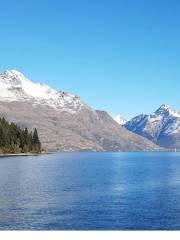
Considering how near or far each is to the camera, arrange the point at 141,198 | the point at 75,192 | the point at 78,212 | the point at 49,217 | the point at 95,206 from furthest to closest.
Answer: the point at 75,192
the point at 141,198
the point at 95,206
the point at 78,212
the point at 49,217

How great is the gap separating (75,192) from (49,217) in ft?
118

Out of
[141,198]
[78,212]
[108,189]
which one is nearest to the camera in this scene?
[78,212]

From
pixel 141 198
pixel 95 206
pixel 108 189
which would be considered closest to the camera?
pixel 95 206

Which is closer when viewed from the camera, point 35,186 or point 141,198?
point 141,198

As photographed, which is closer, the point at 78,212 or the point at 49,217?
the point at 49,217

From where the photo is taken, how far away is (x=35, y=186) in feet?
376

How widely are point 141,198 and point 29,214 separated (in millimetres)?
29275

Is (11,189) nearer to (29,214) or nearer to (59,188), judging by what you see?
(59,188)
